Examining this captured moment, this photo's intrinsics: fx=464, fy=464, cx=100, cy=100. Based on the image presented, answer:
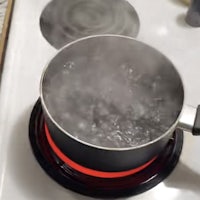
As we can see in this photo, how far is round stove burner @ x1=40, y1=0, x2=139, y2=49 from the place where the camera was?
0.77 meters

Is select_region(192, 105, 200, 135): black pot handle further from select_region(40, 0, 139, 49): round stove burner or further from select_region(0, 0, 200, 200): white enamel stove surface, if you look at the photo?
select_region(40, 0, 139, 49): round stove burner

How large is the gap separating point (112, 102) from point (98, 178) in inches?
4.2

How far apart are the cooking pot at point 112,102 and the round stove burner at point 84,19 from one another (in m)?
0.11

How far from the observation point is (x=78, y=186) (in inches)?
25.1

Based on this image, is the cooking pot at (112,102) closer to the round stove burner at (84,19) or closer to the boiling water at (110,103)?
the boiling water at (110,103)

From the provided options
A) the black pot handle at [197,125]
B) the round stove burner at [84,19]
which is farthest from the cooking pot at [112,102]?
the round stove burner at [84,19]

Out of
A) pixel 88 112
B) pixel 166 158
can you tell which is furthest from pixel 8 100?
pixel 166 158

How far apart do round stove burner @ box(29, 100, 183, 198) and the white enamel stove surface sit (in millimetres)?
10

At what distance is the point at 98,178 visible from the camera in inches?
25.3

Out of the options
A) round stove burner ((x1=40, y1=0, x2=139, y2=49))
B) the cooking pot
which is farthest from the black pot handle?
round stove burner ((x1=40, y1=0, x2=139, y2=49))

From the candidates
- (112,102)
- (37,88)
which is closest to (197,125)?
(112,102)

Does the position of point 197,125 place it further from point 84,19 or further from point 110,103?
point 84,19

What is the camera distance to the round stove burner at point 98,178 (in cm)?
64

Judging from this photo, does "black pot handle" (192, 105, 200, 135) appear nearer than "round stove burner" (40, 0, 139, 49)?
Yes
